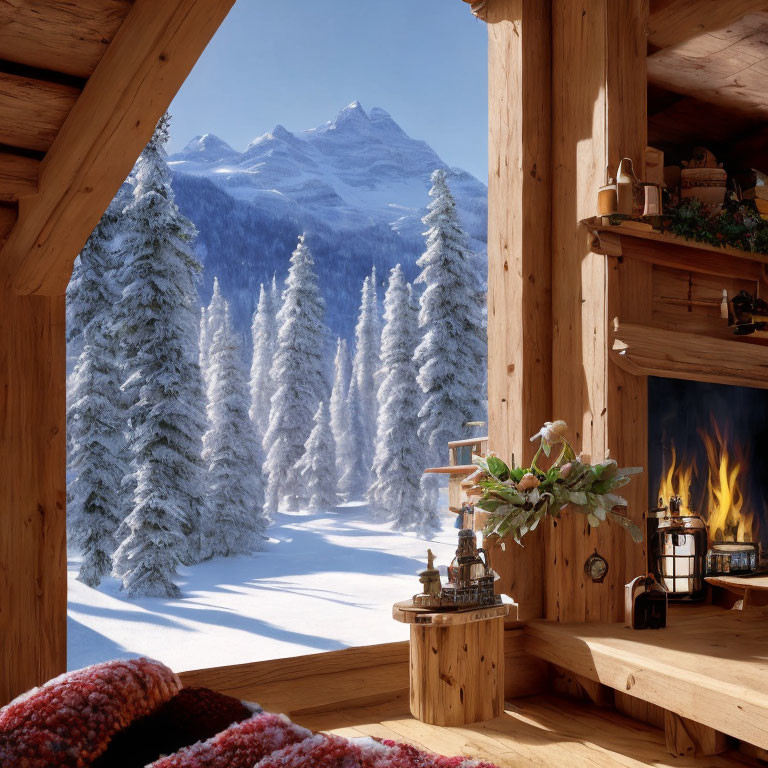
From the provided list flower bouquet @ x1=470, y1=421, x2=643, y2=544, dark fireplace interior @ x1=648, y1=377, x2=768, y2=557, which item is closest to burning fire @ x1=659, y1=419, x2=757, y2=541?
dark fireplace interior @ x1=648, y1=377, x2=768, y2=557

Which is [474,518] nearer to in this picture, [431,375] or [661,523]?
[661,523]

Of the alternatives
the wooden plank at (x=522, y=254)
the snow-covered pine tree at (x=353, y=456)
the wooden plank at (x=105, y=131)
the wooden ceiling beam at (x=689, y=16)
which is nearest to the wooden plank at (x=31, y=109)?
the wooden plank at (x=105, y=131)

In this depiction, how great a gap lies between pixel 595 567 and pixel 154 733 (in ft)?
8.76

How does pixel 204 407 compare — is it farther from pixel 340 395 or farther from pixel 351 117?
pixel 351 117

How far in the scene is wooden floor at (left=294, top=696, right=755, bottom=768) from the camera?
2.54 m

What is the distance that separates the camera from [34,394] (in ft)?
8.09

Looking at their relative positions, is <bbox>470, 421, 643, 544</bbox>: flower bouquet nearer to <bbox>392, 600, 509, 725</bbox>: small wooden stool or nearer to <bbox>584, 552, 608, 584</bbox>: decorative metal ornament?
<bbox>584, 552, 608, 584</bbox>: decorative metal ornament

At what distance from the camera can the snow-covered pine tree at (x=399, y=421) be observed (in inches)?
209

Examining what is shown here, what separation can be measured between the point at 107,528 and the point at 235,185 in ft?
8.33

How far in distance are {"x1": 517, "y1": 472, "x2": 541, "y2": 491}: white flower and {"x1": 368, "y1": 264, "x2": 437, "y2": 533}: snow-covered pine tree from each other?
2.07m

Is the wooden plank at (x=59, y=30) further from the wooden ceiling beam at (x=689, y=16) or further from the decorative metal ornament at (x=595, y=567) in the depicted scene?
the wooden ceiling beam at (x=689, y=16)

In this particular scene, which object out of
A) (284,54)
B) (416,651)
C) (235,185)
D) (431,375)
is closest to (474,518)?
(416,651)

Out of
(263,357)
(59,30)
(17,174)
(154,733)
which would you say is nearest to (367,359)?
(263,357)

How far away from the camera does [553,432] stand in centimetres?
318
